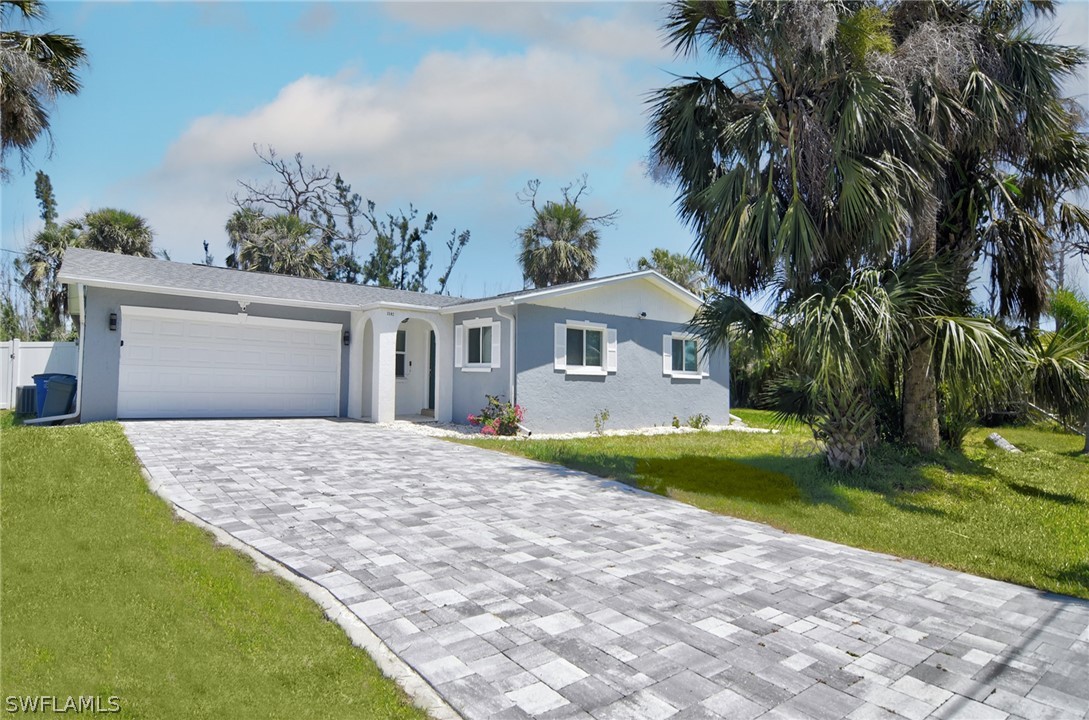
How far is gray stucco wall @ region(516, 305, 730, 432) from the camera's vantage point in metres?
14.2

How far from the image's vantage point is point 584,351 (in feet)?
50.6

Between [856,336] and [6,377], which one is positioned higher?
[856,336]

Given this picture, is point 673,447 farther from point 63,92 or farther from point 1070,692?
point 63,92

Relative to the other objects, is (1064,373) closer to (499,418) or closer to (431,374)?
(499,418)

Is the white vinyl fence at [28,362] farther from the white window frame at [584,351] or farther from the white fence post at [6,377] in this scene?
the white window frame at [584,351]

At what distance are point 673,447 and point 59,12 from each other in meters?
14.2

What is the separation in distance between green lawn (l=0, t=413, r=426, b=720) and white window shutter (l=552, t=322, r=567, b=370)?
9986 mm

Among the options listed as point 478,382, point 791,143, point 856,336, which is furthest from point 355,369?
point 856,336

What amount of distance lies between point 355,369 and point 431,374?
90.0 inches

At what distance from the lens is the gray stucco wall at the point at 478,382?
1402cm

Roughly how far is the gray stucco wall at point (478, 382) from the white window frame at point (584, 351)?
1315mm

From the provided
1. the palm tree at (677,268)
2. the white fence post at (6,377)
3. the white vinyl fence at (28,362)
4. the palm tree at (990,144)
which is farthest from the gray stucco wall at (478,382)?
the palm tree at (677,268)

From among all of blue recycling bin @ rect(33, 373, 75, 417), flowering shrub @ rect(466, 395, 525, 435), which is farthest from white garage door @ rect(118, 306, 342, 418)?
flowering shrub @ rect(466, 395, 525, 435)

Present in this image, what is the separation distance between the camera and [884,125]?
26.7 feet
